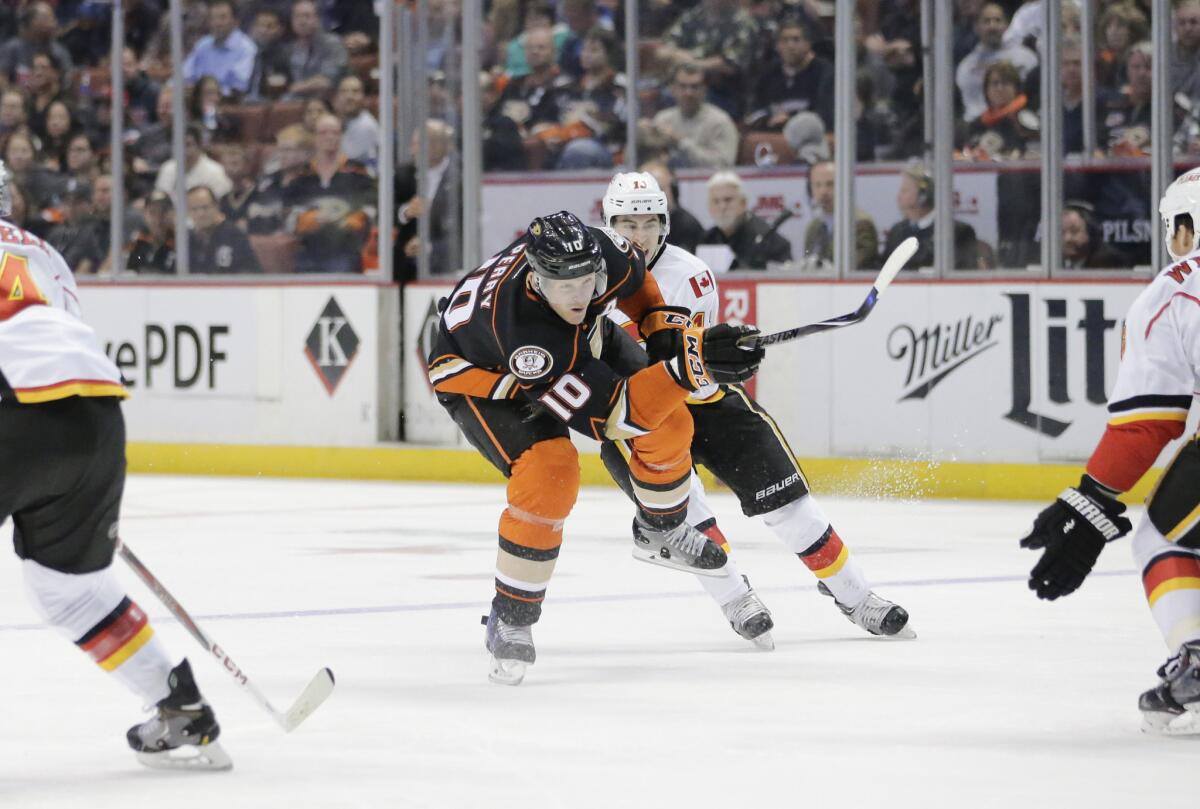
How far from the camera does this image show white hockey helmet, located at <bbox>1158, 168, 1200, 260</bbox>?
11.8 ft

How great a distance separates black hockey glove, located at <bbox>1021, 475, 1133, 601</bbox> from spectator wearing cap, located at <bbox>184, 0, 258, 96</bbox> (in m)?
8.04

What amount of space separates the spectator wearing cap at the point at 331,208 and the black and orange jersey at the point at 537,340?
5966 millimetres

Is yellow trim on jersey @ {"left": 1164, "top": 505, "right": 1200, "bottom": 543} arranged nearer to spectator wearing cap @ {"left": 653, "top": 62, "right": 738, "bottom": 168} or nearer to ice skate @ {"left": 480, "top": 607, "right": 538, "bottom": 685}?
ice skate @ {"left": 480, "top": 607, "right": 538, "bottom": 685}

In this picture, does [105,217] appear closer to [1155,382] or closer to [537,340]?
[537,340]

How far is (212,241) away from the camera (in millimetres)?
10828

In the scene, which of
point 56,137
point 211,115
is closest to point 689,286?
point 211,115

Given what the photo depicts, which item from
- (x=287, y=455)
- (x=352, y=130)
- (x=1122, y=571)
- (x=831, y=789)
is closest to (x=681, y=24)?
(x=352, y=130)

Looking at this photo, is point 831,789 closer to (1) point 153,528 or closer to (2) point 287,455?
(1) point 153,528

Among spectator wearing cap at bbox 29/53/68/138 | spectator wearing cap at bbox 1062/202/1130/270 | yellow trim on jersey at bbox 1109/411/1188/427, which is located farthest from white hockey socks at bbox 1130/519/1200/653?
spectator wearing cap at bbox 29/53/68/138

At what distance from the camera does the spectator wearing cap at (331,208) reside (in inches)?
415

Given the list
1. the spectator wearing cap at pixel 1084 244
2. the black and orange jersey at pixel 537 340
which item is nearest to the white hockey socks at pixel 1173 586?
the black and orange jersey at pixel 537 340

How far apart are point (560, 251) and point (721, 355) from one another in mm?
462

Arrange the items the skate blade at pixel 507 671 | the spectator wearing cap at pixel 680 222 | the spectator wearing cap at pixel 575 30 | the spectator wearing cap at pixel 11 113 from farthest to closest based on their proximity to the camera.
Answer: the spectator wearing cap at pixel 11 113 → the spectator wearing cap at pixel 575 30 → the spectator wearing cap at pixel 680 222 → the skate blade at pixel 507 671

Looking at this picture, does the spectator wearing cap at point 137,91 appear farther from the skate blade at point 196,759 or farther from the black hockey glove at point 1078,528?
the black hockey glove at point 1078,528
